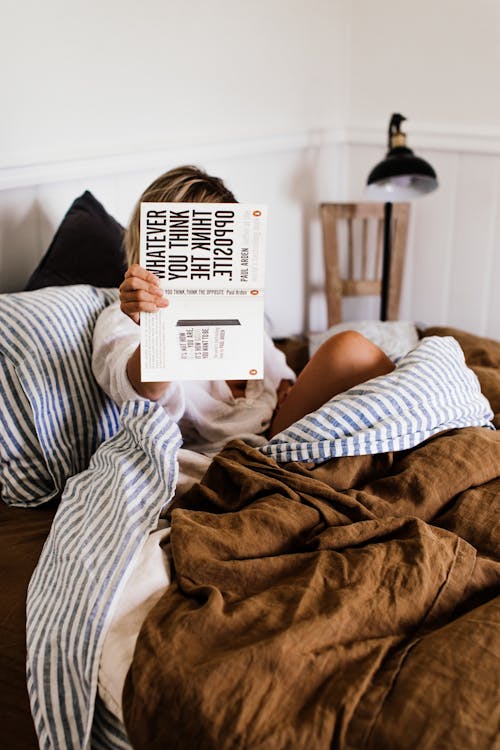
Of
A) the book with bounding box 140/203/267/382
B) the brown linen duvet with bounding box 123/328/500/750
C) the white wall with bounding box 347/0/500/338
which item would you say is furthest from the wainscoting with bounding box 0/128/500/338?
the brown linen duvet with bounding box 123/328/500/750

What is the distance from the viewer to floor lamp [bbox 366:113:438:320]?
6.84 feet

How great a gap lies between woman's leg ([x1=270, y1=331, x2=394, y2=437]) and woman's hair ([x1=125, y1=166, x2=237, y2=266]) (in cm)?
34

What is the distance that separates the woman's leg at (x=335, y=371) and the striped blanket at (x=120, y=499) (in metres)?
0.09

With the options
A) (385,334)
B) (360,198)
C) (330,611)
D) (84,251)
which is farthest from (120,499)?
(360,198)

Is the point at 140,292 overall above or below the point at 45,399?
above

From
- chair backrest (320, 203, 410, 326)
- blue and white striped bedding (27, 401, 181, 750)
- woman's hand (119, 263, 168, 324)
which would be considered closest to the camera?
blue and white striped bedding (27, 401, 181, 750)

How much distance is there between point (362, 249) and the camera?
2645 mm

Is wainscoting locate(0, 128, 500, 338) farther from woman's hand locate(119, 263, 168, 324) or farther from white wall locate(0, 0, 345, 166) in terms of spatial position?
woman's hand locate(119, 263, 168, 324)

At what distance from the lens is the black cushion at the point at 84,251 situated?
1600mm

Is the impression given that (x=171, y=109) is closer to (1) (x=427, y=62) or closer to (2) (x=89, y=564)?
(1) (x=427, y=62)

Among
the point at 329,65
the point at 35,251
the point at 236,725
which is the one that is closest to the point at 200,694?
the point at 236,725

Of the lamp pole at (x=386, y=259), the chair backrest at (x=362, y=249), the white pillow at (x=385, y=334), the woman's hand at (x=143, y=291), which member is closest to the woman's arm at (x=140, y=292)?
the woman's hand at (x=143, y=291)

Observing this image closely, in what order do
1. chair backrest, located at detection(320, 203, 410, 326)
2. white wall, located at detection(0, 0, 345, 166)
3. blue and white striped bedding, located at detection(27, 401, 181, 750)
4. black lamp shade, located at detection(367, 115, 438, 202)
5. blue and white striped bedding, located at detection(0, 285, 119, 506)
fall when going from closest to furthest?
blue and white striped bedding, located at detection(27, 401, 181, 750)
blue and white striped bedding, located at detection(0, 285, 119, 506)
white wall, located at detection(0, 0, 345, 166)
black lamp shade, located at detection(367, 115, 438, 202)
chair backrest, located at detection(320, 203, 410, 326)

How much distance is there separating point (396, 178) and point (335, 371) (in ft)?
3.00
